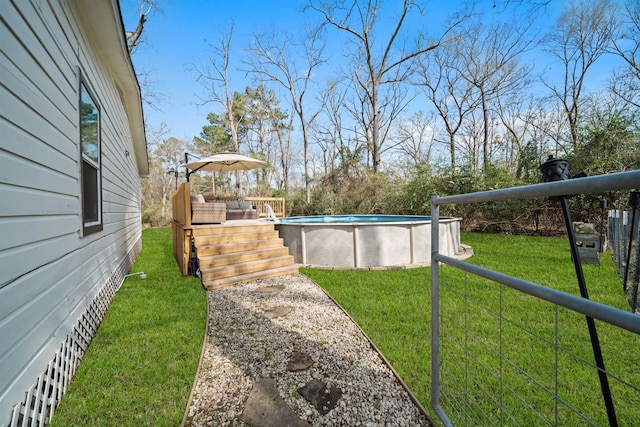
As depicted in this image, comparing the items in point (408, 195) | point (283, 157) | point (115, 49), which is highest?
point (283, 157)

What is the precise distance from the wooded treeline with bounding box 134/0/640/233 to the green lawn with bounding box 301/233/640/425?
17.9ft

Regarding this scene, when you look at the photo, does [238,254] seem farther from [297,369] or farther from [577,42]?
[577,42]

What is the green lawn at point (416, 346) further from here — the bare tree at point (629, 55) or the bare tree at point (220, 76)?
the bare tree at point (220, 76)

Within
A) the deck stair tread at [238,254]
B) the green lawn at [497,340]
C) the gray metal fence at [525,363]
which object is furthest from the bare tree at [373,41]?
the gray metal fence at [525,363]

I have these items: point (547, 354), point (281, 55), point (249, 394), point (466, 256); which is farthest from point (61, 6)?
point (281, 55)

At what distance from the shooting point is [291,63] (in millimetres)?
18953

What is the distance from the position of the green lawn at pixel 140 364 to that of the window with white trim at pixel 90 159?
1.18m

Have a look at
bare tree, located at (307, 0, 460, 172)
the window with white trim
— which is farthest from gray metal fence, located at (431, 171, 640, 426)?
bare tree, located at (307, 0, 460, 172)

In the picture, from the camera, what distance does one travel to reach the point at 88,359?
2521 millimetres

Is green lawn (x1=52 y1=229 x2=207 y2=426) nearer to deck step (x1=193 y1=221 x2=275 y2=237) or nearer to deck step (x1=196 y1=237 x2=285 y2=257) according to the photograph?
deck step (x1=196 y1=237 x2=285 y2=257)

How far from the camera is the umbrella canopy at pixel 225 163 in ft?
29.1

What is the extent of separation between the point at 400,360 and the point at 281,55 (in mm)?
20438

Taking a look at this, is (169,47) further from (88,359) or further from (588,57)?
(588,57)

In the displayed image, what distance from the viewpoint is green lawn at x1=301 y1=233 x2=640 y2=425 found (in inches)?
73.8
